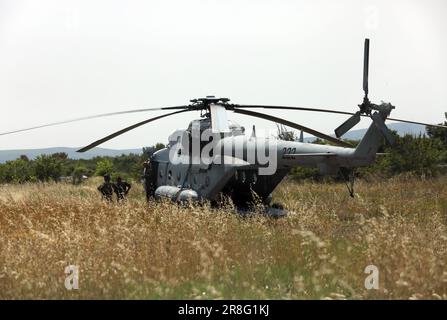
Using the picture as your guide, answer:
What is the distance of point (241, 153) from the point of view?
1246 centimetres

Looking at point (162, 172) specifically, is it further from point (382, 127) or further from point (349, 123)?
point (382, 127)

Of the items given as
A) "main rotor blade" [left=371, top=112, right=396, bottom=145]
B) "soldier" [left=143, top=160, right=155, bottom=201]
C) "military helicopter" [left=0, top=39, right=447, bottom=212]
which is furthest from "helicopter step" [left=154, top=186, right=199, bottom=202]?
"main rotor blade" [left=371, top=112, right=396, bottom=145]

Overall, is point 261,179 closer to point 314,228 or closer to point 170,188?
point 170,188

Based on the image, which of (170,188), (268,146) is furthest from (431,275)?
(170,188)

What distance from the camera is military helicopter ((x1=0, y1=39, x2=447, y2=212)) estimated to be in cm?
1100

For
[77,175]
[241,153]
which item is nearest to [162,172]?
[241,153]

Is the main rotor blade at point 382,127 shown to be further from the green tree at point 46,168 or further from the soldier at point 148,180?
the green tree at point 46,168

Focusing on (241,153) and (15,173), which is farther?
(15,173)

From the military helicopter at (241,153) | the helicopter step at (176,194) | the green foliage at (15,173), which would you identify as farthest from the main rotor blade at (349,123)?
the green foliage at (15,173)

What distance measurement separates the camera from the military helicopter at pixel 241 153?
11.0m

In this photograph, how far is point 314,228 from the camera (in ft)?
29.2

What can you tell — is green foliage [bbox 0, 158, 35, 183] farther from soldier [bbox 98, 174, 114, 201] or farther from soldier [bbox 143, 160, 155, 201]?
soldier [bbox 143, 160, 155, 201]
